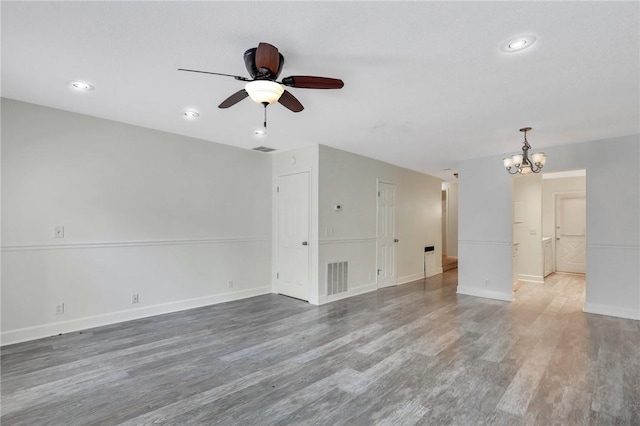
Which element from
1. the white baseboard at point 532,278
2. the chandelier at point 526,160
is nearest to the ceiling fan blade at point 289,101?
the chandelier at point 526,160

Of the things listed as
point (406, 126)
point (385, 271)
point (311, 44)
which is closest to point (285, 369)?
point (311, 44)

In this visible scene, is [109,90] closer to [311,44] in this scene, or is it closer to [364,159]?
[311,44]

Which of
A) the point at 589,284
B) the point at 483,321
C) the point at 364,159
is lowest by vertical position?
the point at 483,321

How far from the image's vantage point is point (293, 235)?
525 cm

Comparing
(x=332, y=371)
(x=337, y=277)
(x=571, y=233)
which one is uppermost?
(x=571, y=233)

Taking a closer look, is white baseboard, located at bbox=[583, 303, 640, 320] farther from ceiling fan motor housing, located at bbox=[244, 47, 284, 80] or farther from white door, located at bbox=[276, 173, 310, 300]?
ceiling fan motor housing, located at bbox=[244, 47, 284, 80]

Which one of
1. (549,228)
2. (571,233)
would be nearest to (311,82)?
(549,228)

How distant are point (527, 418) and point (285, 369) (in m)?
1.82

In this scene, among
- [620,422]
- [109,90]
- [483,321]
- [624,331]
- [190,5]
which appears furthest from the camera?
[483,321]

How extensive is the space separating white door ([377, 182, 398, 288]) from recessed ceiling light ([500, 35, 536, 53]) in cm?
391

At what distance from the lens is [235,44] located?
6.95 ft

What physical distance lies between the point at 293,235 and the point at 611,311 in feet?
15.8

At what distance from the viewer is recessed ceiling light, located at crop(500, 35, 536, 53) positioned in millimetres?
1987

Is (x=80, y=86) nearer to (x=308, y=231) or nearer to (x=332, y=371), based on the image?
(x=308, y=231)
